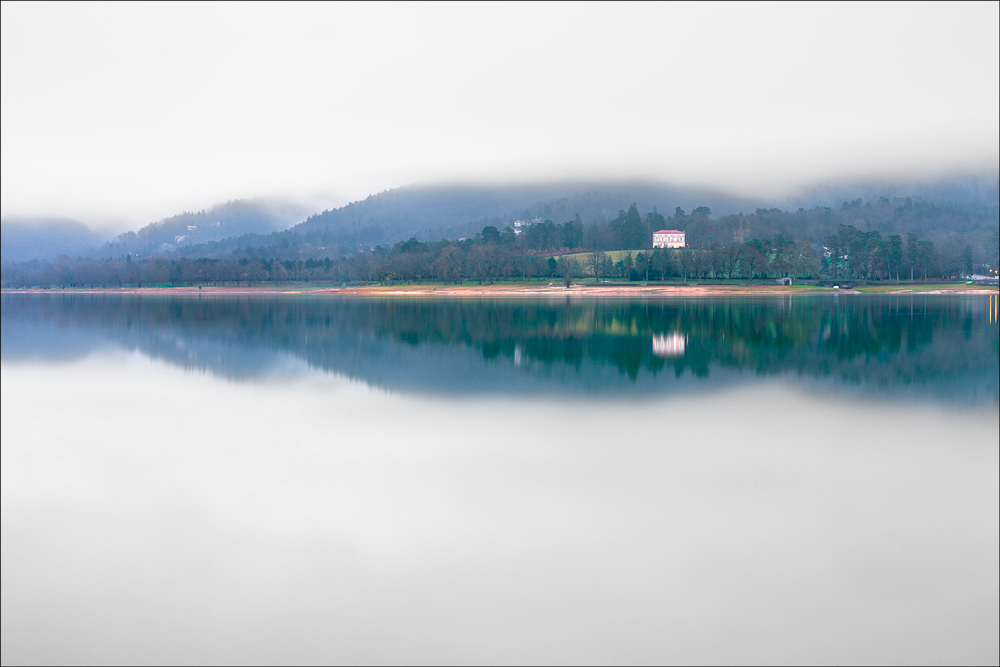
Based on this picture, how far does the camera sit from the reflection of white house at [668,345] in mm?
21125

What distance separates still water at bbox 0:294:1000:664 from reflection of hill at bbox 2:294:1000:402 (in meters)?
0.45

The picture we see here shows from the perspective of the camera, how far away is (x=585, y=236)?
158875 mm

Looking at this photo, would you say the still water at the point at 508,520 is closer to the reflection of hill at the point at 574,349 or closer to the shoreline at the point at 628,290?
the reflection of hill at the point at 574,349

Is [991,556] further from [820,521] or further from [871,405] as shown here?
[871,405]

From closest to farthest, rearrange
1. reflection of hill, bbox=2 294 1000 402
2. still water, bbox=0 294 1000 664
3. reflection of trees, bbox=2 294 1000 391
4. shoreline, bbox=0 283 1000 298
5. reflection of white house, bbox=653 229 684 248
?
still water, bbox=0 294 1000 664, reflection of hill, bbox=2 294 1000 402, reflection of trees, bbox=2 294 1000 391, shoreline, bbox=0 283 1000 298, reflection of white house, bbox=653 229 684 248

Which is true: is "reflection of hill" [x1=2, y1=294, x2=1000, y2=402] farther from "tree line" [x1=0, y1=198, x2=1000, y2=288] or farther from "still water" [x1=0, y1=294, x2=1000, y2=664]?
"tree line" [x1=0, y1=198, x2=1000, y2=288]

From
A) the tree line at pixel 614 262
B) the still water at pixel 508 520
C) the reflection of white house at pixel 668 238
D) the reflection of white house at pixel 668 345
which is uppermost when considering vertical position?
the reflection of white house at pixel 668 238

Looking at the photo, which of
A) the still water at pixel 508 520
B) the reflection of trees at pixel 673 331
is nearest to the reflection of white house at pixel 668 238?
the reflection of trees at pixel 673 331

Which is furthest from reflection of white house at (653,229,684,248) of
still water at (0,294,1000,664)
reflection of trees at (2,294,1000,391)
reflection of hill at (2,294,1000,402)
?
still water at (0,294,1000,664)

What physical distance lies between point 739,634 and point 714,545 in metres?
1.45

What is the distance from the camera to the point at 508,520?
287 inches

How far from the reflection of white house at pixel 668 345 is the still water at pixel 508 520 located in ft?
16.0

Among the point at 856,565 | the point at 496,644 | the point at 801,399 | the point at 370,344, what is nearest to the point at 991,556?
the point at 856,565

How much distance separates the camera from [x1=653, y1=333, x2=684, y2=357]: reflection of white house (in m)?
21.1
